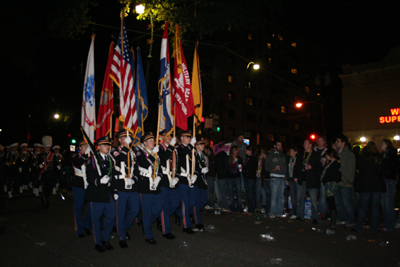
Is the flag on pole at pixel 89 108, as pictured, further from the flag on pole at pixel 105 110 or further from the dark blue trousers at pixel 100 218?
the dark blue trousers at pixel 100 218

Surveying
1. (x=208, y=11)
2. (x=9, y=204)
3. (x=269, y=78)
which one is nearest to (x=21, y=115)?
(x=9, y=204)

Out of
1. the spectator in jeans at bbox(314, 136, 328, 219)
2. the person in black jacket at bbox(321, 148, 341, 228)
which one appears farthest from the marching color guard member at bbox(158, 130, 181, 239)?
the spectator in jeans at bbox(314, 136, 328, 219)

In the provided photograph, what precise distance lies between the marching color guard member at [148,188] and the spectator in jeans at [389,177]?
15.5 feet

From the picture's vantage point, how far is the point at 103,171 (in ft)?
18.9

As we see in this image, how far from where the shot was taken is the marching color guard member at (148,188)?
612cm

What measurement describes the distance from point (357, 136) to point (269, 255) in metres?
19.5

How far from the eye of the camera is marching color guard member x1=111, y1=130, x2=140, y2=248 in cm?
595

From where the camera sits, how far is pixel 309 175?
8406 mm

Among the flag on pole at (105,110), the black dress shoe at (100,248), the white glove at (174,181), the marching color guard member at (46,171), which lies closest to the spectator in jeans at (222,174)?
the white glove at (174,181)

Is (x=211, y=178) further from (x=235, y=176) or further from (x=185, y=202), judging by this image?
(x=185, y=202)

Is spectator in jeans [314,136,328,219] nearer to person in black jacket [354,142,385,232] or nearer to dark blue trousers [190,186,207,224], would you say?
person in black jacket [354,142,385,232]

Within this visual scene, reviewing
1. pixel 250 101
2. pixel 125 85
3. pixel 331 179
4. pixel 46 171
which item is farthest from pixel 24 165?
pixel 250 101

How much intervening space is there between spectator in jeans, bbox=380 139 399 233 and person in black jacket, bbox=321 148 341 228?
98 cm

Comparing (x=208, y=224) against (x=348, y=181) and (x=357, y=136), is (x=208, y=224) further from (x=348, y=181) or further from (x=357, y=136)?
(x=357, y=136)
